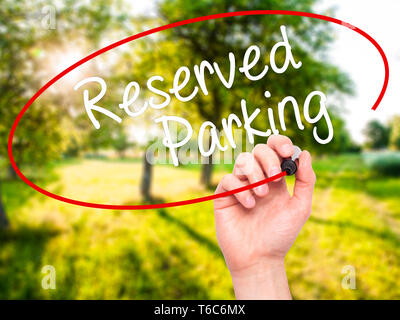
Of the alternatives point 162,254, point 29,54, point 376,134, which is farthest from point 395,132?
point 29,54

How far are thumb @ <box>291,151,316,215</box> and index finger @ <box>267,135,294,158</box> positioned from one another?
12 centimetres

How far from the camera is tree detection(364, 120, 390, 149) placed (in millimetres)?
77375

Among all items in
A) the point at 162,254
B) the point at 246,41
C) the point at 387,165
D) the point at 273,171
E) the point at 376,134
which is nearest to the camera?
the point at 273,171

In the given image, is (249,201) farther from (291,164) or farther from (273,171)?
(291,164)

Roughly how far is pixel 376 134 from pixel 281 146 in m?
93.1

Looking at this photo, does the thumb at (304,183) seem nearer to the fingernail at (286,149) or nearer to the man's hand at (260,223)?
the man's hand at (260,223)

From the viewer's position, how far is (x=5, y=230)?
25.0 ft

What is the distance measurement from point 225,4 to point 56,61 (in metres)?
4.67

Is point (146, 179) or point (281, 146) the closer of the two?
point (281, 146)

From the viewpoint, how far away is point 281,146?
186cm

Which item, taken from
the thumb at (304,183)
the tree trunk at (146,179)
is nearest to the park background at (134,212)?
the tree trunk at (146,179)

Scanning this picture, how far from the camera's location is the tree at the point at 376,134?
77.4 m

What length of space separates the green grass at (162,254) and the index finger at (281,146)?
13.9 ft
